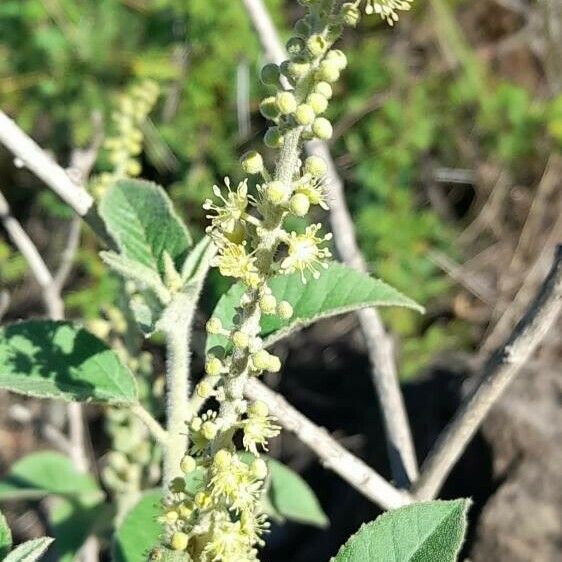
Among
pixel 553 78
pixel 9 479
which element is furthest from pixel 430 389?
pixel 553 78

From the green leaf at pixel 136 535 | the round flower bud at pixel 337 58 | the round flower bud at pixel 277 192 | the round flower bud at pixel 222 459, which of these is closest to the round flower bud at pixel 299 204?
the round flower bud at pixel 277 192

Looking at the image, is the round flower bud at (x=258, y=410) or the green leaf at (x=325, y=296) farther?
the green leaf at (x=325, y=296)

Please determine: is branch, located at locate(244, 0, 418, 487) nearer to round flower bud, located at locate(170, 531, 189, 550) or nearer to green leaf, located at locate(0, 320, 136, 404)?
green leaf, located at locate(0, 320, 136, 404)

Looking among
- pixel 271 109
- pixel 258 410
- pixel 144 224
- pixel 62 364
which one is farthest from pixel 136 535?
pixel 271 109

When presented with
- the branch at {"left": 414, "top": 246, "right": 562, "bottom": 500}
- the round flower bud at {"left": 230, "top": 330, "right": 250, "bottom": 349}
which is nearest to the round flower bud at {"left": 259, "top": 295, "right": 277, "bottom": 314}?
the round flower bud at {"left": 230, "top": 330, "right": 250, "bottom": 349}

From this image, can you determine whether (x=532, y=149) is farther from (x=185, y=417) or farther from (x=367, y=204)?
(x=185, y=417)

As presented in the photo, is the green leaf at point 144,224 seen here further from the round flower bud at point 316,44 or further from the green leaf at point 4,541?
the round flower bud at point 316,44
